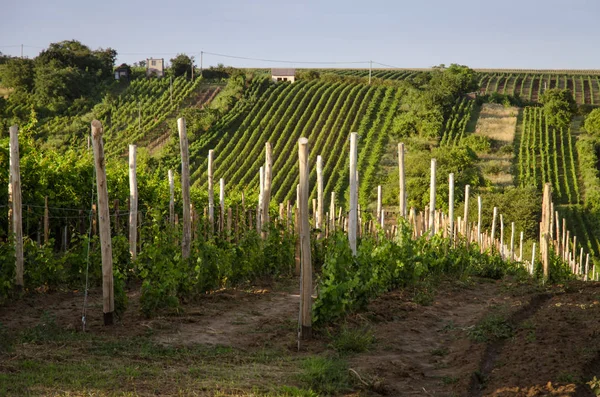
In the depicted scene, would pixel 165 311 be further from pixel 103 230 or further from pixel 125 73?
pixel 125 73

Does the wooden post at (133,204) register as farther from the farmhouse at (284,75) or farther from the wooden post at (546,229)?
the farmhouse at (284,75)

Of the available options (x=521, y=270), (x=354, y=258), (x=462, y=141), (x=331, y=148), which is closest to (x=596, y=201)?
(x=462, y=141)

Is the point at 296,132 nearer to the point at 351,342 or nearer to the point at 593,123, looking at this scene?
the point at 593,123

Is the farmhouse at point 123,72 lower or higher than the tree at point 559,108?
higher

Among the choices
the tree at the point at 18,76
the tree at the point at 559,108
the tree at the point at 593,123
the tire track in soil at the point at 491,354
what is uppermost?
the tree at the point at 18,76

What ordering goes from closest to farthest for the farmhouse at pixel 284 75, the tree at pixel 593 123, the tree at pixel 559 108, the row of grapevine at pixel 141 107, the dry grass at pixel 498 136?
the dry grass at pixel 498 136, the row of grapevine at pixel 141 107, the tree at pixel 593 123, the tree at pixel 559 108, the farmhouse at pixel 284 75

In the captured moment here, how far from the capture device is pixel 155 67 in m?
74.3

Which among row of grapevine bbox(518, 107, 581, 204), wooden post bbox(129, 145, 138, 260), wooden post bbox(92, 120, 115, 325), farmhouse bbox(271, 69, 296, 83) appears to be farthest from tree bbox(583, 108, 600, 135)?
wooden post bbox(92, 120, 115, 325)

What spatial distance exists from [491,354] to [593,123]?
56.8 meters

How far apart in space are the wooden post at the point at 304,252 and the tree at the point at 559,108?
58.3 m

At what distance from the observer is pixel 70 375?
685 centimetres

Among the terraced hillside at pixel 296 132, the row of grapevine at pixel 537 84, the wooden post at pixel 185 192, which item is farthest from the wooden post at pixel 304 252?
the row of grapevine at pixel 537 84

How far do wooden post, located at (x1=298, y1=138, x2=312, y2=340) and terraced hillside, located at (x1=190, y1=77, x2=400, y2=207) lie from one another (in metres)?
36.9

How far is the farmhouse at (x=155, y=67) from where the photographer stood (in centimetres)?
7338
